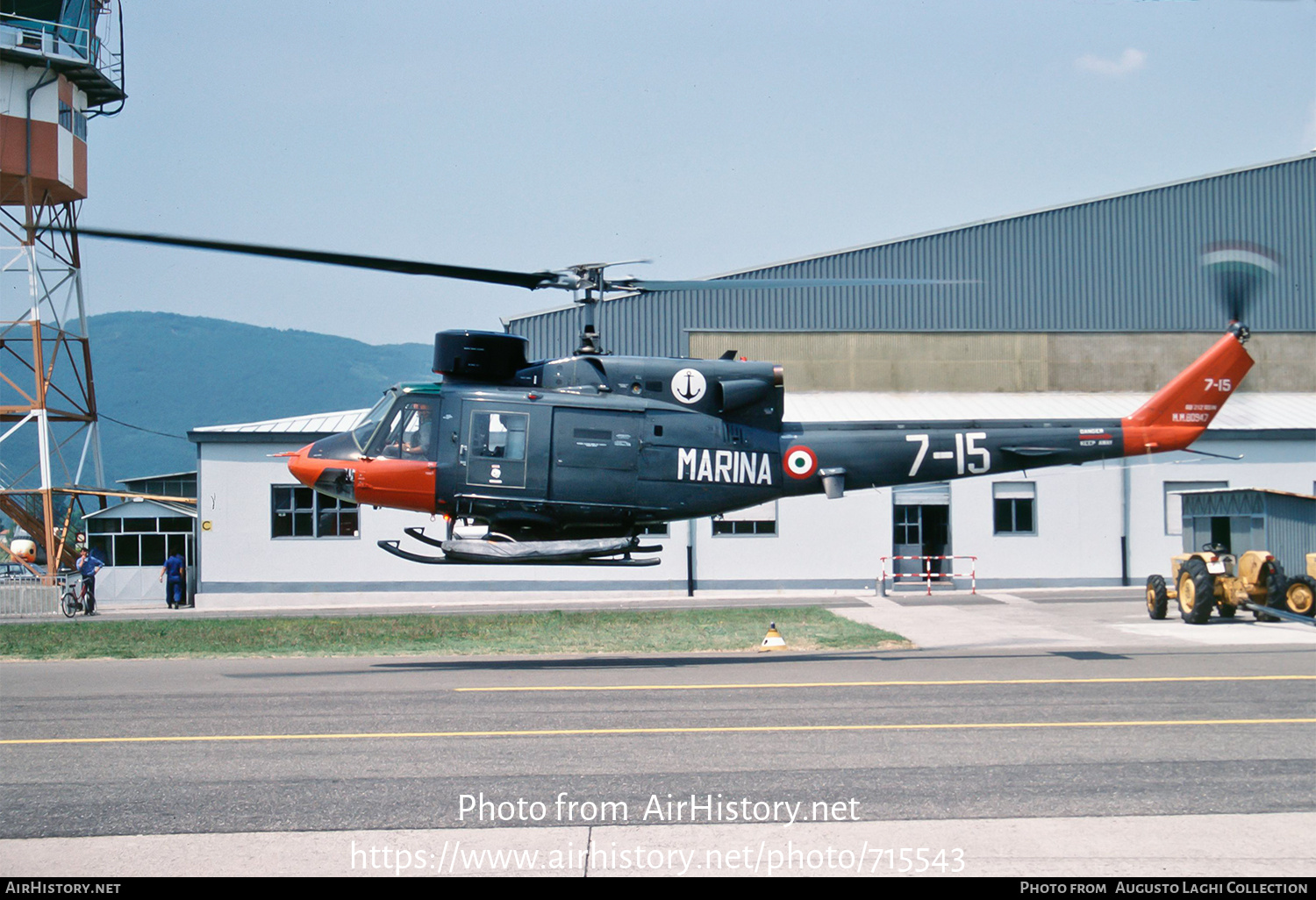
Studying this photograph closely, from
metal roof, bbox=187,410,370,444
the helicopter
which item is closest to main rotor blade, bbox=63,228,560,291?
the helicopter

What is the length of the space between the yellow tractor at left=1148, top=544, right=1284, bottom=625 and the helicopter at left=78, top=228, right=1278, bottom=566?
16.1 feet

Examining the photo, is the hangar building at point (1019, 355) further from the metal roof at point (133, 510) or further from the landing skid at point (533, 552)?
the landing skid at point (533, 552)

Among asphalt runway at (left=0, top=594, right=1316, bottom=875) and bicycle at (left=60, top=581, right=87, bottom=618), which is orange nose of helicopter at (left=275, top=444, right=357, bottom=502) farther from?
bicycle at (left=60, top=581, right=87, bottom=618)

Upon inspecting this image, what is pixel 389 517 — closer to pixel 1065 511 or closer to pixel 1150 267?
pixel 1065 511

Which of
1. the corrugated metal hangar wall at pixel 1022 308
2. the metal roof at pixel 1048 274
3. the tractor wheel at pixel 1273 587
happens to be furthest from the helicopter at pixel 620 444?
the metal roof at pixel 1048 274

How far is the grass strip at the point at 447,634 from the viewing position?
1582 cm

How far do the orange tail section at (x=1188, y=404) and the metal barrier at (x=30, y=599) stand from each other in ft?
85.0

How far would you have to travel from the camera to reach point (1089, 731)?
8438 millimetres

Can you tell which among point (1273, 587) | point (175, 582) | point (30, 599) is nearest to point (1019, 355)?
point (1273, 587)

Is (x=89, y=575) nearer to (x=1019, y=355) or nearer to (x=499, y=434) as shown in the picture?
(x=499, y=434)

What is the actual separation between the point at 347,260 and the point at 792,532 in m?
19.7

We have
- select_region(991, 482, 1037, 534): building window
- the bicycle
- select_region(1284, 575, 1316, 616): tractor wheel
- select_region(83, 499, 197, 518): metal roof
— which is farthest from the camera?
select_region(83, 499, 197, 518): metal roof

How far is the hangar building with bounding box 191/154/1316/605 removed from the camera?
28.9 m

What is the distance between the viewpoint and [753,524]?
95.4ft
